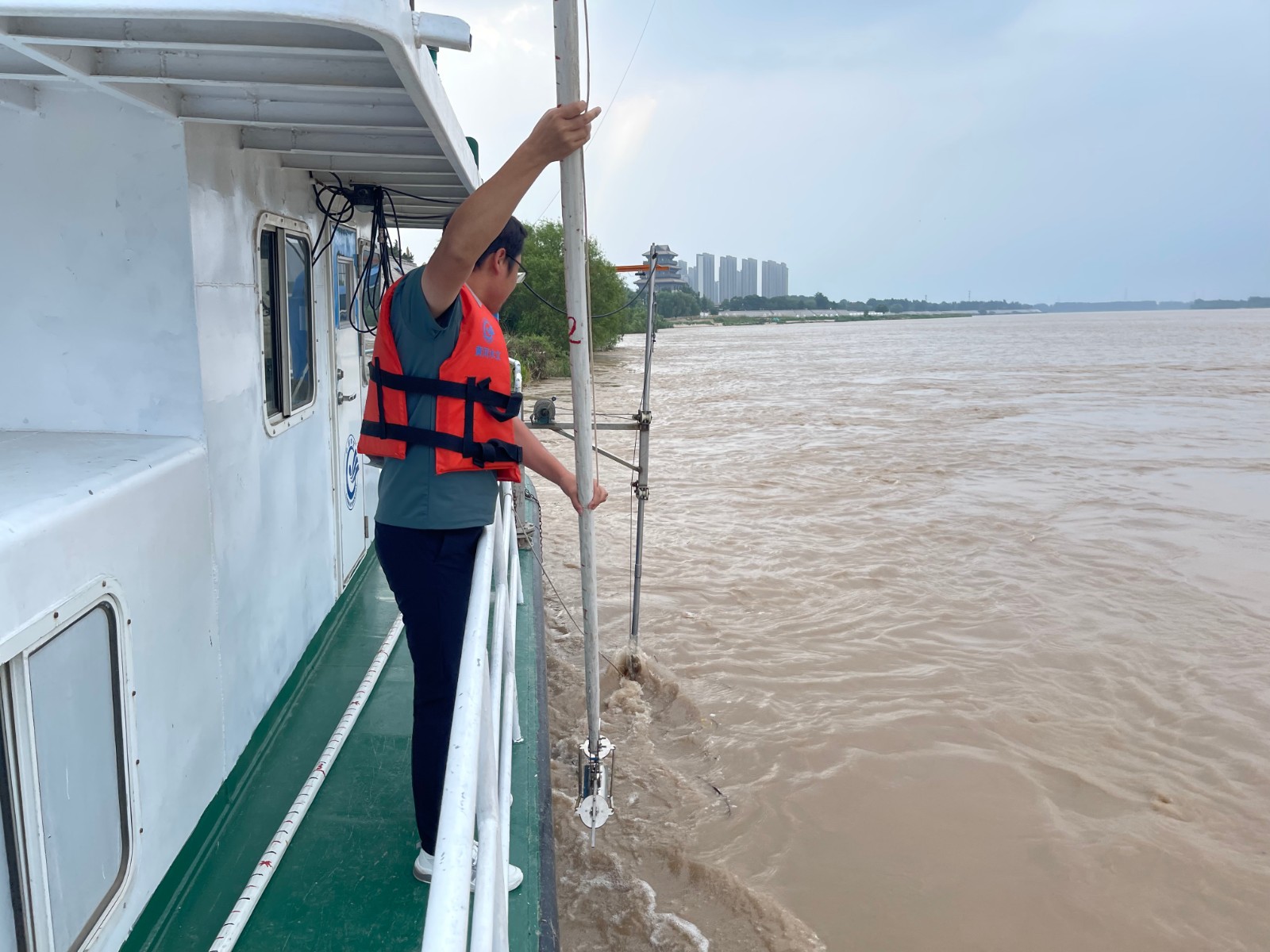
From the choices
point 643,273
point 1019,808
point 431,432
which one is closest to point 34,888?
point 431,432

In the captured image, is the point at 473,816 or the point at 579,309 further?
the point at 579,309

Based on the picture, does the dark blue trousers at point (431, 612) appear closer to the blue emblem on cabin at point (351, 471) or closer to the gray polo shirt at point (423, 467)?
the gray polo shirt at point (423, 467)

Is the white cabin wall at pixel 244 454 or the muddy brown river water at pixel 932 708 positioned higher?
the white cabin wall at pixel 244 454

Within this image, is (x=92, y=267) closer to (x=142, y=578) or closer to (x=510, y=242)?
(x=142, y=578)

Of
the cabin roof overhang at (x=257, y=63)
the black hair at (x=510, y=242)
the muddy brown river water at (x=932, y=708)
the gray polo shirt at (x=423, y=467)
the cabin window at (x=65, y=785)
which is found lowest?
the muddy brown river water at (x=932, y=708)

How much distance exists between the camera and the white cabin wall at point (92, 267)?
2.35 metres

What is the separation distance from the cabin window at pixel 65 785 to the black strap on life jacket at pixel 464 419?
28.9 inches

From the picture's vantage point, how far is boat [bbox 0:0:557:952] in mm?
1671

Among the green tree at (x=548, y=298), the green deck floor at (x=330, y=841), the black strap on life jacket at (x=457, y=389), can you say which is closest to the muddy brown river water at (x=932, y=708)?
the green deck floor at (x=330, y=841)

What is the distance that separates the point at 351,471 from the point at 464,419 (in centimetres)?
261

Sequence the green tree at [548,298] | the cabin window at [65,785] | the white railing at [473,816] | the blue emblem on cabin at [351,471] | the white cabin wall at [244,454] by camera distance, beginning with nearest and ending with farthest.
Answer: the white railing at [473,816]
the cabin window at [65,785]
the white cabin wall at [244,454]
the blue emblem on cabin at [351,471]
the green tree at [548,298]

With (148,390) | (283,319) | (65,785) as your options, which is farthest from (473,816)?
(283,319)

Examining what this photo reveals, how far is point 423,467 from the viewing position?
226cm

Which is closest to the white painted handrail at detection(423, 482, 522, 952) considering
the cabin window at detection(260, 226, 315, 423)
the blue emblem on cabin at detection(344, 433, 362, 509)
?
the cabin window at detection(260, 226, 315, 423)
